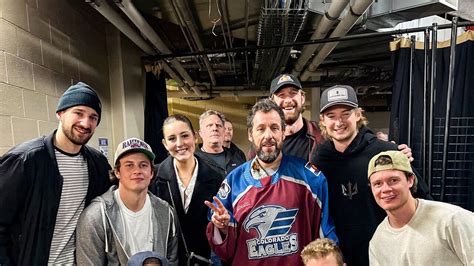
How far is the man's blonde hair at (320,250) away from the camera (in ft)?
4.10

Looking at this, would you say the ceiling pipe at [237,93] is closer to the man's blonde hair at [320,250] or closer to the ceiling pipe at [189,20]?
the ceiling pipe at [189,20]

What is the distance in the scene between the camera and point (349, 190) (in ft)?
4.91

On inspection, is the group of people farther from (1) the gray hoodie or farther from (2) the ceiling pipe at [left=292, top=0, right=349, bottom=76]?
(2) the ceiling pipe at [left=292, top=0, right=349, bottom=76]

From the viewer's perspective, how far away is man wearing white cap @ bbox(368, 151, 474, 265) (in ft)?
3.77

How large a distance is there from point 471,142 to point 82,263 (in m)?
2.60

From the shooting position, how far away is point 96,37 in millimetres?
2871

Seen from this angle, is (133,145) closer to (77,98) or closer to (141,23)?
(77,98)

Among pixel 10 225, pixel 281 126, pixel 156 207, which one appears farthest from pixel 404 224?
pixel 10 225

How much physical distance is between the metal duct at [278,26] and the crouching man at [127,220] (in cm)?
140

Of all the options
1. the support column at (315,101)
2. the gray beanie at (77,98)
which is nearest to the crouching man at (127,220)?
the gray beanie at (77,98)

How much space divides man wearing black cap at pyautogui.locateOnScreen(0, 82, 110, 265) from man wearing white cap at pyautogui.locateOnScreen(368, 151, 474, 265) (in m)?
1.24

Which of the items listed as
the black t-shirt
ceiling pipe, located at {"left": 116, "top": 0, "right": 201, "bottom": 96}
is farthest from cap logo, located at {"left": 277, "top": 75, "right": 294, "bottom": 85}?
ceiling pipe, located at {"left": 116, "top": 0, "right": 201, "bottom": 96}

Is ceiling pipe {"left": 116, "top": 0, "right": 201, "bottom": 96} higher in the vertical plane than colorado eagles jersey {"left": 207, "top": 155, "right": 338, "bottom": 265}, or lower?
higher

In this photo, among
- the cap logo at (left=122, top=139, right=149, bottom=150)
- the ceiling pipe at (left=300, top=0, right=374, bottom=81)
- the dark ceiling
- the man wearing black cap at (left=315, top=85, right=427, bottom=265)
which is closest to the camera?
the cap logo at (left=122, top=139, right=149, bottom=150)
